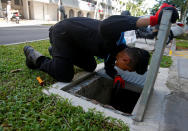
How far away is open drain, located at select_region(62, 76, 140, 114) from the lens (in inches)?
95.5

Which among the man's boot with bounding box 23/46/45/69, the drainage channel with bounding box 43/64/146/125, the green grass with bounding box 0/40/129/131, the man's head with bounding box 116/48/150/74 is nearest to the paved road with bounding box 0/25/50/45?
the man's boot with bounding box 23/46/45/69

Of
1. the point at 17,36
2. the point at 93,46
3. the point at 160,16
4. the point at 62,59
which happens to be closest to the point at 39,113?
the point at 62,59

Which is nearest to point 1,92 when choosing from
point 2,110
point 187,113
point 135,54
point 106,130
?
point 2,110

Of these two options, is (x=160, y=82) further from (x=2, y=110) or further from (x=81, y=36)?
(x=2, y=110)

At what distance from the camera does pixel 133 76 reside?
9.20ft

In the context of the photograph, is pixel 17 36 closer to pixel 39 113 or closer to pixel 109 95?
pixel 109 95

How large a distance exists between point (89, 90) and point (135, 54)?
1.03m

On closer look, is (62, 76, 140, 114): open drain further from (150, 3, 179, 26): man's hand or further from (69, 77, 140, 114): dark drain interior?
(150, 3, 179, 26): man's hand

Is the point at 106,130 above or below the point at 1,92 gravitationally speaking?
below

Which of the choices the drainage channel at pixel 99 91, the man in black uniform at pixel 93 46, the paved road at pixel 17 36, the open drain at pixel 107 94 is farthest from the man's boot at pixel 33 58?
the paved road at pixel 17 36

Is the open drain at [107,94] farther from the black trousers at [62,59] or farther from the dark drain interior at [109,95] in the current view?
the black trousers at [62,59]

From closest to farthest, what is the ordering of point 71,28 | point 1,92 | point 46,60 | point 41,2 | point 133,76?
point 1,92 < point 71,28 < point 46,60 < point 133,76 < point 41,2

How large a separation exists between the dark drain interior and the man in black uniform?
13.2 inches

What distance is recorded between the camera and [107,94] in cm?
284
